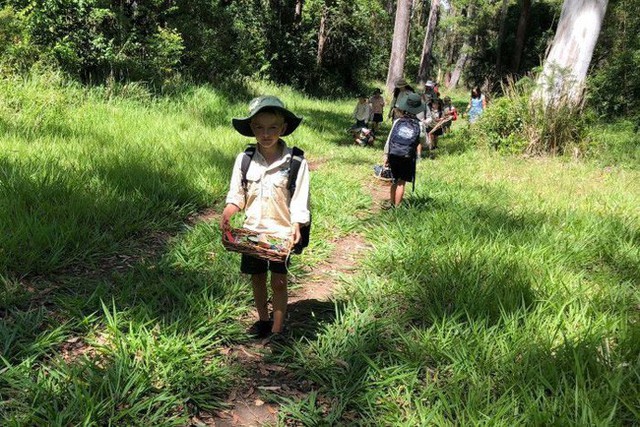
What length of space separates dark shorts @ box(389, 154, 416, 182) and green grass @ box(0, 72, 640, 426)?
0.44m

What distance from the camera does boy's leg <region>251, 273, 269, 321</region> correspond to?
2947 millimetres

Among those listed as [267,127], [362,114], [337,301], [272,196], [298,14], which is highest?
[298,14]

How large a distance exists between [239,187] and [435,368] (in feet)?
5.20

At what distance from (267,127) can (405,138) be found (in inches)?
123

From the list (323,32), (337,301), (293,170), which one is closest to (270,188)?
(293,170)

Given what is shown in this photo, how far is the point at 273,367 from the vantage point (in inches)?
110

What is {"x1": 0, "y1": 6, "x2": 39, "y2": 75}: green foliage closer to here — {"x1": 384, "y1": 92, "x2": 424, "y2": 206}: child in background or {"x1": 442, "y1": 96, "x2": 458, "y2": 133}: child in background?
{"x1": 384, "y1": 92, "x2": 424, "y2": 206}: child in background

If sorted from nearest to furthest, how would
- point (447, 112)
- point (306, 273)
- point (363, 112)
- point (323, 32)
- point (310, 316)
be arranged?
point (310, 316)
point (306, 273)
point (447, 112)
point (363, 112)
point (323, 32)

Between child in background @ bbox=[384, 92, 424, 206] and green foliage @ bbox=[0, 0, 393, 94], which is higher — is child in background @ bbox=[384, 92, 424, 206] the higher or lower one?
the lower one

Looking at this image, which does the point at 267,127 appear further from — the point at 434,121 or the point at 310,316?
the point at 434,121

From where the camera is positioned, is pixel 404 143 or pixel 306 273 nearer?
pixel 306 273

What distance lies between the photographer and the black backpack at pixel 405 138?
5.42 meters

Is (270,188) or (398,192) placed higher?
(270,188)

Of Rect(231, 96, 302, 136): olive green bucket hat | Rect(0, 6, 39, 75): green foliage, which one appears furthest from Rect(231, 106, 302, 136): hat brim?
Rect(0, 6, 39, 75): green foliage
